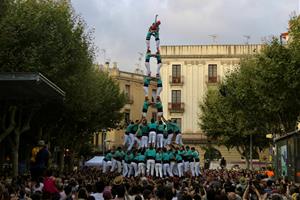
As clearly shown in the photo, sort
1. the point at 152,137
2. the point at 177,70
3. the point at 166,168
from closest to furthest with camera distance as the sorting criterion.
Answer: the point at 166,168, the point at 152,137, the point at 177,70

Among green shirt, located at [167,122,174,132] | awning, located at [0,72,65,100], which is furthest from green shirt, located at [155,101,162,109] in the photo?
awning, located at [0,72,65,100]

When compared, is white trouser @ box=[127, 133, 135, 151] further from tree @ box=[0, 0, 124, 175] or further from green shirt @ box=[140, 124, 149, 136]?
tree @ box=[0, 0, 124, 175]

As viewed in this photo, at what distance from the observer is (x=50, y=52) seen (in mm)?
31625

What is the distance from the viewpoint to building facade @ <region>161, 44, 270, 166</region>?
2795 inches

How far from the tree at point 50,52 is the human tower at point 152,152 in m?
4.41

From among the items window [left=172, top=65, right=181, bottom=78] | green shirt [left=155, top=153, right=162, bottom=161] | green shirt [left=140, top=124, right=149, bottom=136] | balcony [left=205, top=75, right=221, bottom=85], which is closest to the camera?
green shirt [left=155, top=153, right=162, bottom=161]

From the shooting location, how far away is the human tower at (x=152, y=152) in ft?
104

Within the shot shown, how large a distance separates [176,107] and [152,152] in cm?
4002

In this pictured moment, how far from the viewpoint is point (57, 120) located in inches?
1650

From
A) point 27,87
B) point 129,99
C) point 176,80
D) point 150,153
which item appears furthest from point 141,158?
point 129,99

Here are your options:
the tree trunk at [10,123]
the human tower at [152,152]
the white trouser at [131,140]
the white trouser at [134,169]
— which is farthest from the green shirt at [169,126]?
the tree trunk at [10,123]

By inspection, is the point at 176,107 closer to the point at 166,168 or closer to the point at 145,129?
Result: the point at 145,129

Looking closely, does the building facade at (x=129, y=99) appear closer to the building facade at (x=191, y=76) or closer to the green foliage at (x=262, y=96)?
the building facade at (x=191, y=76)

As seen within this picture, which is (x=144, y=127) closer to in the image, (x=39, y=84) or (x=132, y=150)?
(x=132, y=150)
